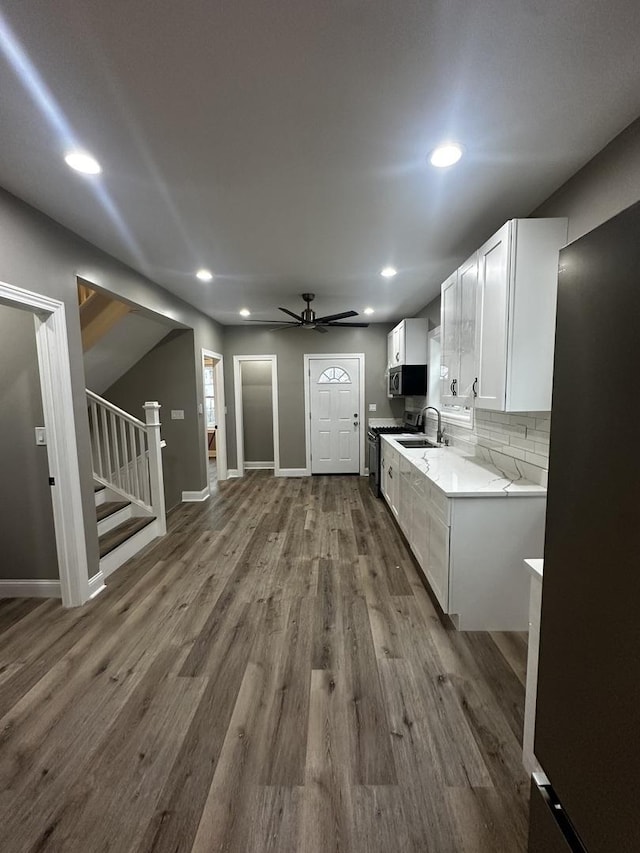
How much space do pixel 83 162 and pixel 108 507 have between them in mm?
3138

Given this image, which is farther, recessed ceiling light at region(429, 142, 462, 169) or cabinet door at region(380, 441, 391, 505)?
cabinet door at region(380, 441, 391, 505)

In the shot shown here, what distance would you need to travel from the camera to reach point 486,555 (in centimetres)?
205

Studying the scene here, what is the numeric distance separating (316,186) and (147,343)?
11.0ft

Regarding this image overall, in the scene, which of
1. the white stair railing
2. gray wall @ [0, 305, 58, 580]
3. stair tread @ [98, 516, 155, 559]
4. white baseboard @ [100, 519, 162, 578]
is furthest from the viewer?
the white stair railing

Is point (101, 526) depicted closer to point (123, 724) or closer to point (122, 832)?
point (123, 724)

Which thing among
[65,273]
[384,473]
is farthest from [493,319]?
[65,273]

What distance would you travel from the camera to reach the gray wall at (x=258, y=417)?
6734mm

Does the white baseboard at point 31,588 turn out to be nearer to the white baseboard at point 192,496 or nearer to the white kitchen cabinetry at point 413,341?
the white baseboard at point 192,496

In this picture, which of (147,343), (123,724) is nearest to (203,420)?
(147,343)

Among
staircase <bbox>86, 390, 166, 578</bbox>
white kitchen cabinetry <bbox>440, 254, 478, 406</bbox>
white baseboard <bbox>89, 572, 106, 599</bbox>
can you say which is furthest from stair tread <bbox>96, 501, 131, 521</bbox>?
white kitchen cabinetry <bbox>440, 254, 478, 406</bbox>

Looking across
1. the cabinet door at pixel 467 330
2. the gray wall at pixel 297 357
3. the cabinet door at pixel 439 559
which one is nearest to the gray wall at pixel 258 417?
the gray wall at pixel 297 357

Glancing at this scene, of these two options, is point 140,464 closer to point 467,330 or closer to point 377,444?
point 377,444

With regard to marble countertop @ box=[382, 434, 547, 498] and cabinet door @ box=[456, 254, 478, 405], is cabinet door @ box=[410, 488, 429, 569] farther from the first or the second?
cabinet door @ box=[456, 254, 478, 405]

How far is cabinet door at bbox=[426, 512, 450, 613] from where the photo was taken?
208cm
